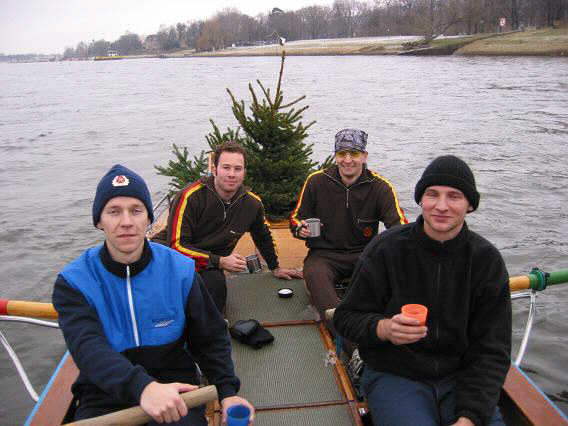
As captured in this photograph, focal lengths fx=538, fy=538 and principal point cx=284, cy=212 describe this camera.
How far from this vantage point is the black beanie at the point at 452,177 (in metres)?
2.68

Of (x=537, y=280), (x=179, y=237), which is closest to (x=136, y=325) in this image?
(x=179, y=237)

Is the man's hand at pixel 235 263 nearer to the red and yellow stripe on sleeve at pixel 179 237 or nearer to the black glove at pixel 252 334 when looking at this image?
the red and yellow stripe on sleeve at pixel 179 237

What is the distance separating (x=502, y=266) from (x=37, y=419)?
9.24 feet

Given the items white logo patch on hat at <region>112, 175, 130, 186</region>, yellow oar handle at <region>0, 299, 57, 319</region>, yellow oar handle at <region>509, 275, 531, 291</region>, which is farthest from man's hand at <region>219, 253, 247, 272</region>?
yellow oar handle at <region>509, 275, 531, 291</region>

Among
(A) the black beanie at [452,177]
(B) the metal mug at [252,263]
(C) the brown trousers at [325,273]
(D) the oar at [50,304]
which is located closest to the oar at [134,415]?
(A) the black beanie at [452,177]

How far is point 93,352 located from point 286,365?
185cm

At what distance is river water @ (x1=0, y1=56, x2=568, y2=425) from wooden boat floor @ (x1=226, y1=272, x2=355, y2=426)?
2612 mm

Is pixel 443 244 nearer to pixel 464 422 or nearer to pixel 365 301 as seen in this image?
pixel 365 301

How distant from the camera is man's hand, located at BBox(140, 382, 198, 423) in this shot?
2.24 m

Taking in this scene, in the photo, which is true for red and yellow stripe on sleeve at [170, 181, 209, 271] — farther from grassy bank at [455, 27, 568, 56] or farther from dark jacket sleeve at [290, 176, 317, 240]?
grassy bank at [455, 27, 568, 56]

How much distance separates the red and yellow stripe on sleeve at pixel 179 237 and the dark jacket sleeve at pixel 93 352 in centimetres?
191

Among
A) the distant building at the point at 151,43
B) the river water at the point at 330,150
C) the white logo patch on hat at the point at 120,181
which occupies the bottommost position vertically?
the river water at the point at 330,150

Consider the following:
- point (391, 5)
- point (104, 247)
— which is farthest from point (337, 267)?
point (391, 5)

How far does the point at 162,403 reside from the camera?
7.38ft
